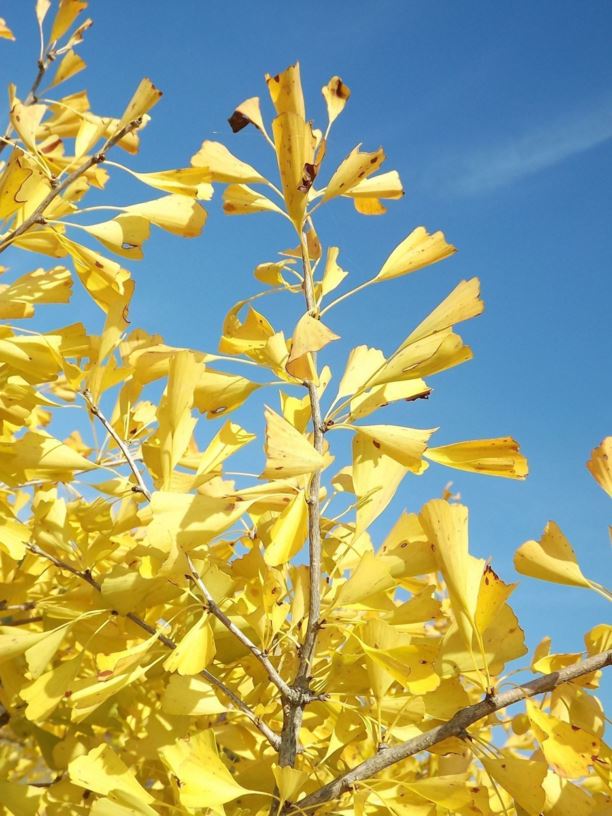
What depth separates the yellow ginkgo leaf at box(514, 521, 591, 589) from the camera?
3.51ft

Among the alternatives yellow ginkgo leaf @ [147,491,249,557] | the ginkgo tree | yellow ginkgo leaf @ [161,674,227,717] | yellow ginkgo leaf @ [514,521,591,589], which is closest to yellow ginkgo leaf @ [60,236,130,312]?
the ginkgo tree

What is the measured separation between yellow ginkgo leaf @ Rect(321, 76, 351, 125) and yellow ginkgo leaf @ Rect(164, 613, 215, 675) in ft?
2.55

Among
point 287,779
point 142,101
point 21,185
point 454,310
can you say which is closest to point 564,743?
point 287,779

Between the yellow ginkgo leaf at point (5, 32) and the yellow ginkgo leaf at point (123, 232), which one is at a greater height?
the yellow ginkgo leaf at point (5, 32)

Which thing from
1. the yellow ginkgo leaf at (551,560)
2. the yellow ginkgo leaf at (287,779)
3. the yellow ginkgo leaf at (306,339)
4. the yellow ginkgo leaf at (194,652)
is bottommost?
the yellow ginkgo leaf at (287,779)

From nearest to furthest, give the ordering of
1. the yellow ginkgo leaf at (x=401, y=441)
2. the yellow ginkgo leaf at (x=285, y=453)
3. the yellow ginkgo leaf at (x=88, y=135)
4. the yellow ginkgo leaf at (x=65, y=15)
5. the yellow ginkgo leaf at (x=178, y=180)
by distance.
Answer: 1. the yellow ginkgo leaf at (x=285, y=453)
2. the yellow ginkgo leaf at (x=401, y=441)
3. the yellow ginkgo leaf at (x=178, y=180)
4. the yellow ginkgo leaf at (x=88, y=135)
5. the yellow ginkgo leaf at (x=65, y=15)

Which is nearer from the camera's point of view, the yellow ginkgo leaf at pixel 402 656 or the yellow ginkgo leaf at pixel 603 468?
the yellow ginkgo leaf at pixel 402 656

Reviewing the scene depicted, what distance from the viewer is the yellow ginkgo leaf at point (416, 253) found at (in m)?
1.17

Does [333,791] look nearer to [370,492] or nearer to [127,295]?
[370,492]

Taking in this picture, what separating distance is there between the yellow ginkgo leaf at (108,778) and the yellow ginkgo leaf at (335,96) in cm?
97

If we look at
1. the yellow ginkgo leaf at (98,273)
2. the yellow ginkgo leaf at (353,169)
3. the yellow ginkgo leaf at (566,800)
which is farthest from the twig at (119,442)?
the yellow ginkgo leaf at (566,800)

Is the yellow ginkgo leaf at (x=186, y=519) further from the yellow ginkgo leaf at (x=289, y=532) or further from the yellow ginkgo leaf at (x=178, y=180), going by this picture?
the yellow ginkgo leaf at (x=178, y=180)

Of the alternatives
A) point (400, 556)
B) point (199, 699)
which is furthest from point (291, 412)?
point (199, 699)

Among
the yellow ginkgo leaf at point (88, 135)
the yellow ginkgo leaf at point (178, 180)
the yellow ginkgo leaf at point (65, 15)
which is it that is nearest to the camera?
the yellow ginkgo leaf at point (178, 180)
